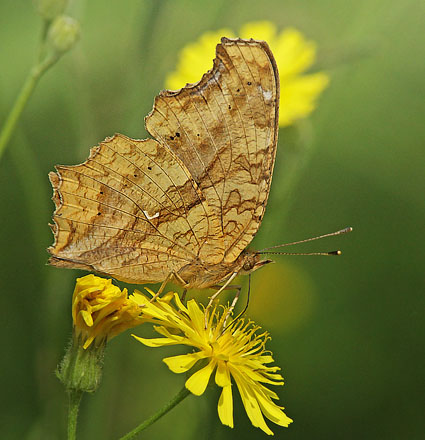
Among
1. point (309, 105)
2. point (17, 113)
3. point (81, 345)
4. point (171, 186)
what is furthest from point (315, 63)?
point (81, 345)

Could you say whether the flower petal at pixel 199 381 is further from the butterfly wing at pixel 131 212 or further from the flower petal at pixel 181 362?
the butterfly wing at pixel 131 212

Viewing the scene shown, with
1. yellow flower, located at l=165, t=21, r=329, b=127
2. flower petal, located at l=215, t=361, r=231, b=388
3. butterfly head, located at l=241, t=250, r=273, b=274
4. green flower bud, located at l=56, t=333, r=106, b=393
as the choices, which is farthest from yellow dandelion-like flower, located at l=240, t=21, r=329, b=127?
green flower bud, located at l=56, t=333, r=106, b=393

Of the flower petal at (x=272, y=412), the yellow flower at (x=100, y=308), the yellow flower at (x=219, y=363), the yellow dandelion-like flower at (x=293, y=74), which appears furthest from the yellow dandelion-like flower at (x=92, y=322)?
the yellow dandelion-like flower at (x=293, y=74)

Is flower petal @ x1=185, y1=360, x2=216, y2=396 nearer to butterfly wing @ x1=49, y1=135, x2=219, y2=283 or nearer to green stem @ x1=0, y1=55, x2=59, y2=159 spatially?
butterfly wing @ x1=49, y1=135, x2=219, y2=283

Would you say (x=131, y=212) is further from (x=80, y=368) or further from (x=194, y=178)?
(x=80, y=368)

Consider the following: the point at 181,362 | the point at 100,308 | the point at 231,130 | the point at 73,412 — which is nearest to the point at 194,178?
the point at 231,130

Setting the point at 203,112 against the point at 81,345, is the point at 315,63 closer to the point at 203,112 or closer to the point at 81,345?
the point at 203,112
